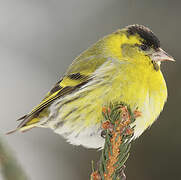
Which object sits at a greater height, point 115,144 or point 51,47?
point 51,47

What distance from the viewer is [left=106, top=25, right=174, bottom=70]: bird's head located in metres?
3.90

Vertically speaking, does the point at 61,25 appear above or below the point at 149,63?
above

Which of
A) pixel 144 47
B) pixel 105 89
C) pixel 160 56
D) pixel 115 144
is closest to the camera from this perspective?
pixel 115 144

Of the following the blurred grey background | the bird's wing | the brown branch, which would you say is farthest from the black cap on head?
the blurred grey background

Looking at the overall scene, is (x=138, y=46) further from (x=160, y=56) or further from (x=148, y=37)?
(x=160, y=56)

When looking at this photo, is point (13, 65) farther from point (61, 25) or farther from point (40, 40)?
point (61, 25)

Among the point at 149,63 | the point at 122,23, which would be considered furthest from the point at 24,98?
the point at 149,63

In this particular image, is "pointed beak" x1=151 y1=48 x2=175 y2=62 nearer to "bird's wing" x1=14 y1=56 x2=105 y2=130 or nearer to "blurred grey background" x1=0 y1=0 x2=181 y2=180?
"bird's wing" x1=14 y1=56 x2=105 y2=130

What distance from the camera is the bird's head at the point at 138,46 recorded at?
3.90 m

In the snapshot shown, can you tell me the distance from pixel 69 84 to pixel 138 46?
2.75ft

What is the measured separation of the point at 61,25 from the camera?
6992 millimetres

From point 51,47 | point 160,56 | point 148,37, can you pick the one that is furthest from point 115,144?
point 51,47

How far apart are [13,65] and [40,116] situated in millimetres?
3101

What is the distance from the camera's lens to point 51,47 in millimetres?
6957
